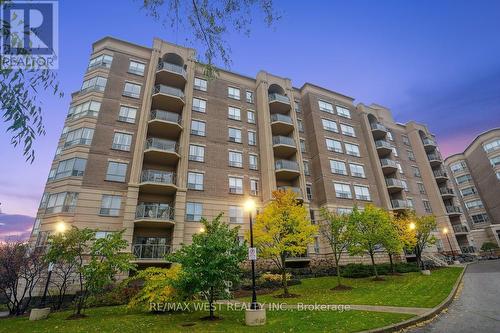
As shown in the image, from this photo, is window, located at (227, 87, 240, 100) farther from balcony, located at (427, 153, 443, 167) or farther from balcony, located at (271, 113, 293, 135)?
balcony, located at (427, 153, 443, 167)

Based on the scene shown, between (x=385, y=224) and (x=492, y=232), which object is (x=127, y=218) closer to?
(x=385, y=224)

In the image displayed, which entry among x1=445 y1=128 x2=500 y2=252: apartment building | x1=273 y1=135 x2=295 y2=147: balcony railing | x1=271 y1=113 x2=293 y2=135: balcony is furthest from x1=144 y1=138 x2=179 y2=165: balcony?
x1=445 y1=128 x2=500 y2=252: apartment building

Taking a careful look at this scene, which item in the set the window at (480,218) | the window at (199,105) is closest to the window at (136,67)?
the window at (199,105)

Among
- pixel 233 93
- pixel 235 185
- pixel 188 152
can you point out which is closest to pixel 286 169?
pixel 235 185

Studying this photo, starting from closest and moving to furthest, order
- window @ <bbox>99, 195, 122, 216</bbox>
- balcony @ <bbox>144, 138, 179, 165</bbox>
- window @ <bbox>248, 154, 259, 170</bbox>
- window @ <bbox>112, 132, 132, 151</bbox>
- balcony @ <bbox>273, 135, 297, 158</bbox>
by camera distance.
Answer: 1. window @ <bbox>99, 195, 122, 216</bbox>
2. balcony @ <bbox>144, 138, 179, 165</bbox>
3. window @ <bbox>112, 132, 132, 151</bbox>
4. window @ <bbox>248, 154, 259, 170</bbox>
5. balcony @ <bbox>273, 135, 297, 158</bbox>

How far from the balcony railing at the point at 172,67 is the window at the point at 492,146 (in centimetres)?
7169

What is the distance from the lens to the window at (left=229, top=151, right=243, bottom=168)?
103 ft

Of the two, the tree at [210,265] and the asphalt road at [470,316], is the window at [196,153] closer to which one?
the tree at [210,265]

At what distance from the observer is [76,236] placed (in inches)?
562

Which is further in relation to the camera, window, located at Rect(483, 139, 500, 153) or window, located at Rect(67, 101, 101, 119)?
window, located at Rect(483, 139, 500, 153)

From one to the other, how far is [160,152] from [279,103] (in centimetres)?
1829

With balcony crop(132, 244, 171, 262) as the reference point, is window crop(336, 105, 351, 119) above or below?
above

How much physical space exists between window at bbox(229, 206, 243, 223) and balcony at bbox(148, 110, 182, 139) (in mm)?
10553

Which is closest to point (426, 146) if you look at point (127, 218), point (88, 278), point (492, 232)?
point (492, 232)
